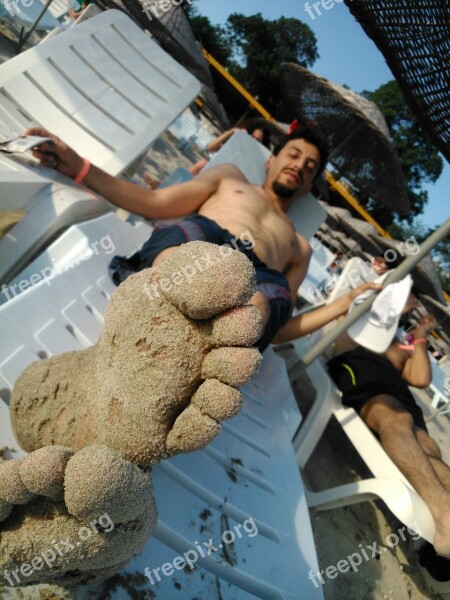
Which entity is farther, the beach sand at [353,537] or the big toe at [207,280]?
the beach sand at [353,537]

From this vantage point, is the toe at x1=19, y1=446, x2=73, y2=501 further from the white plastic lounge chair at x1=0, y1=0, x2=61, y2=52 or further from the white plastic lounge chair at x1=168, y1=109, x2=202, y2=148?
the white plastic lounge chair at x1=168, y1=109, x2=202, y2=148

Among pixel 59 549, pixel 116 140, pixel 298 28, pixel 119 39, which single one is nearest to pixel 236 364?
pixel 59 549

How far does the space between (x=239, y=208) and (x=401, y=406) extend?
3.60 ft

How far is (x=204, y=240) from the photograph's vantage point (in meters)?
1.12

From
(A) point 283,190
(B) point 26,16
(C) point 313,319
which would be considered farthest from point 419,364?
(B) point 26,16

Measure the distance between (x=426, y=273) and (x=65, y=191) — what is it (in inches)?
142

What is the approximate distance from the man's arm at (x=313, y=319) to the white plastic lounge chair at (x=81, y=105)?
0.84 meters

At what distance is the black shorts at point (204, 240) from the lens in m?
1.05

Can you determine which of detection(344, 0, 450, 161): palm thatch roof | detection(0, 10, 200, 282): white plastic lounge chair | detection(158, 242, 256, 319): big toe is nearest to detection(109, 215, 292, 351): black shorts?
detection(0, 10, 200, 282): white plastic lounge chair

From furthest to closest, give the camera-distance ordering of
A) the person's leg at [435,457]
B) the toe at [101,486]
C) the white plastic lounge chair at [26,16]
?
1. the white plastic lounge chair at [26,16]
2. the person's leg at [435,457]
3. the toe at [101,486]

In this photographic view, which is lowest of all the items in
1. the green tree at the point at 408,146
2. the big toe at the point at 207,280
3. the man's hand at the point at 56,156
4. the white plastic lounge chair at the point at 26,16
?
the green tree at the point at 408,146

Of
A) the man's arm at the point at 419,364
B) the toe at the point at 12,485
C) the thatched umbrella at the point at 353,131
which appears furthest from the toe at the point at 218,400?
the thatched umbrella at the point at 353,131

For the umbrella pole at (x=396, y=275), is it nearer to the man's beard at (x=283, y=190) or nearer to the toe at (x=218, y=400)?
the man's beard at (x=283, y=190)

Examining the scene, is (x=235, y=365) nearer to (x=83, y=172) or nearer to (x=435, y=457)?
(x=83, y=172)
